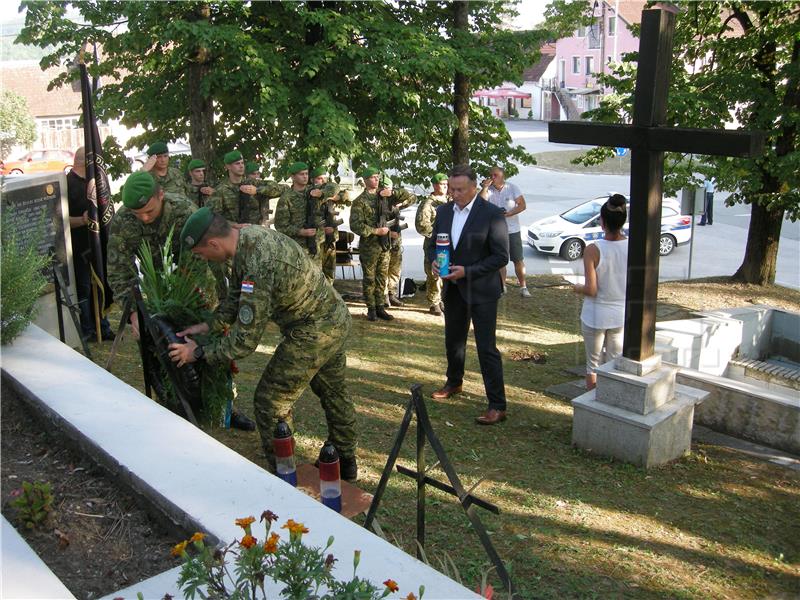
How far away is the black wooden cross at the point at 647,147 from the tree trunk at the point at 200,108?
264 inches

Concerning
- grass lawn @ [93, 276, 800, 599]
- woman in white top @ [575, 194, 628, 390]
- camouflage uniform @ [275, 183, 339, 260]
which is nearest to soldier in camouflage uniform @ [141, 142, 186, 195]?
grass lawn @ [93, 276, 800, 599]

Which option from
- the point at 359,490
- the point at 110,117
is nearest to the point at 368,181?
the point at 110,117

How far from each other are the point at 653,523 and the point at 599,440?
111 centimetres

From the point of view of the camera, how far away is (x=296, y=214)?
33.4 feet

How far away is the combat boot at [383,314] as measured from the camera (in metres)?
10.3

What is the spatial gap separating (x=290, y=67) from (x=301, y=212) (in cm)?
255

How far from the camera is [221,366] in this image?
203 inches

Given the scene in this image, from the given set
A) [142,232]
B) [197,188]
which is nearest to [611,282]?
[142,232]

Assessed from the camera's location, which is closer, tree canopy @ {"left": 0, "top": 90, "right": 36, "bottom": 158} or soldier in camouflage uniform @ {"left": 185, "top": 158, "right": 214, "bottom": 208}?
soldier in camouflage uniform @ {"left": 185, "top": 158, "right": 214, "bottom": 208}

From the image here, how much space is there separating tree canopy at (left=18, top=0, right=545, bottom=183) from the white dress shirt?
14.6ft

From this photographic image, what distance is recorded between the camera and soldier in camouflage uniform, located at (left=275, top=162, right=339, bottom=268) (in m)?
10.1

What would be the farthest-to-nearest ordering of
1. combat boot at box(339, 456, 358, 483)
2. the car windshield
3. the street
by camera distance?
the car windshield
the street
combat boot at box(339, 456, 358, 483)

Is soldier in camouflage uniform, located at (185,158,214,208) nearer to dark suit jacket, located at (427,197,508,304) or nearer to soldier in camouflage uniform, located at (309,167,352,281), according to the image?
soldier in camouflage uniform, located at (309,167,352,281)

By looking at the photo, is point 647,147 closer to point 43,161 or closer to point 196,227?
point 196,227
